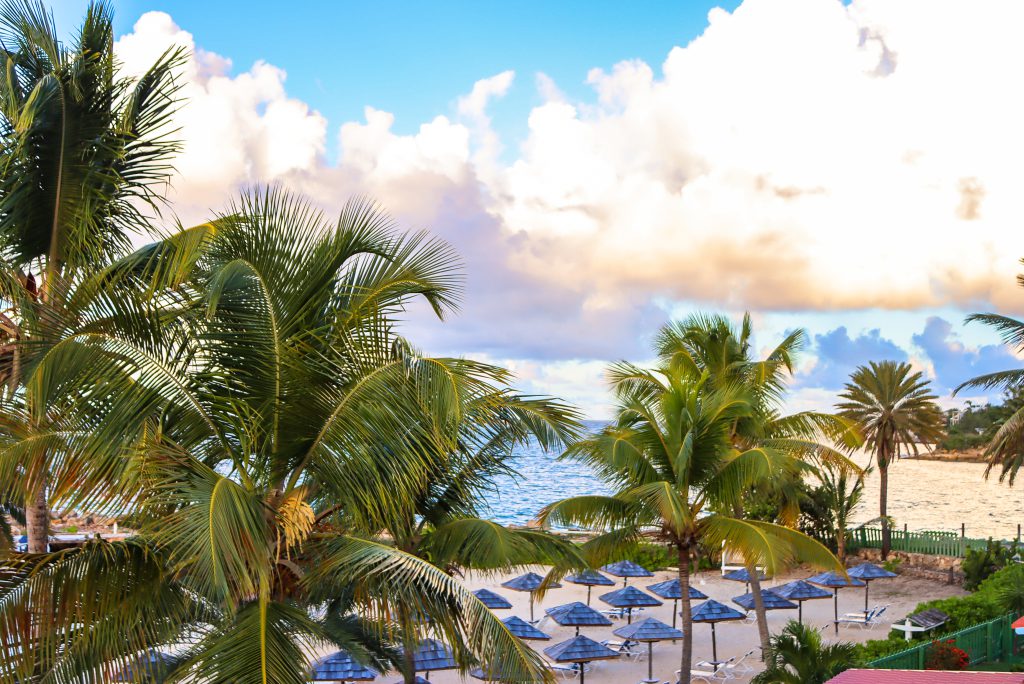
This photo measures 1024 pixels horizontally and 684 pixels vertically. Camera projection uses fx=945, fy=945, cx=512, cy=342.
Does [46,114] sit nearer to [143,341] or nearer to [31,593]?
[143,341]

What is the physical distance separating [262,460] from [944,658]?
12841 mm

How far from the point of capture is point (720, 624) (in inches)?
1126

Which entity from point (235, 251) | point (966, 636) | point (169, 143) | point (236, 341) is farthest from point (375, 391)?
point (966, 636)

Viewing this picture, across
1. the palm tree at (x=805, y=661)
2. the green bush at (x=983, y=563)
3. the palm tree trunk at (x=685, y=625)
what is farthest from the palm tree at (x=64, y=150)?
the green bush at (x=983, y=563)

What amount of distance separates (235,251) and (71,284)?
4.61 feet

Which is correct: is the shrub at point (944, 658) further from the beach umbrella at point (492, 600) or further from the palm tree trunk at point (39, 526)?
the palm tree trunk at point (39, 526)

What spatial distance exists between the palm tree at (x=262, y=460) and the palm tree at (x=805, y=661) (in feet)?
23.3

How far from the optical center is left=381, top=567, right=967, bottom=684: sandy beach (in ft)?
75.4

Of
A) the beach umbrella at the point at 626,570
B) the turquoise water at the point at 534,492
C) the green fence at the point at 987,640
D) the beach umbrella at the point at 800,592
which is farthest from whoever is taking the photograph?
the turquoise water at the point at 534,492

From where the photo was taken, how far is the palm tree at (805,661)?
1368 cm

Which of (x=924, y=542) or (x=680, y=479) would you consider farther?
(x=924, y=542)

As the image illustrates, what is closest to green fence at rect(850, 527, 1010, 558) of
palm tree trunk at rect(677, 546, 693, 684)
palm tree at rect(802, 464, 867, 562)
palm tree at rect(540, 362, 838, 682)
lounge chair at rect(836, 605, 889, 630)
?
palm tree at rect(802, 464, 867, 562)

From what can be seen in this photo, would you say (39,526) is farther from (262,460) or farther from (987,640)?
(987,640)

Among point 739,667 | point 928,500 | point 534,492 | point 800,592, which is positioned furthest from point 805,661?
point 534,492
